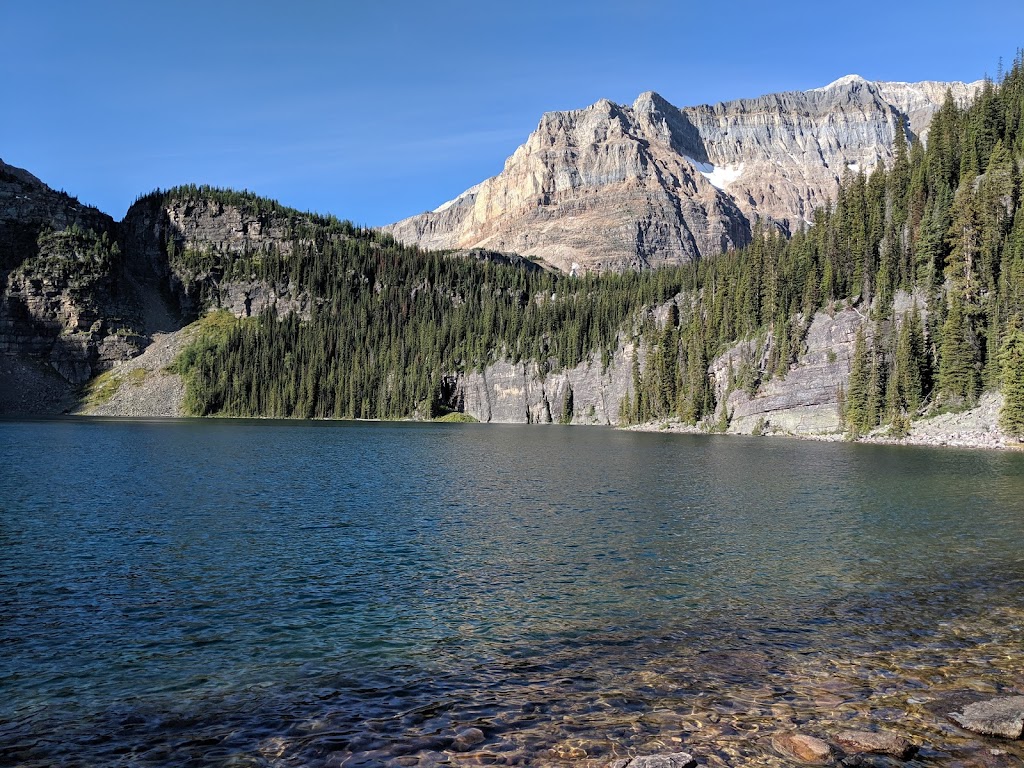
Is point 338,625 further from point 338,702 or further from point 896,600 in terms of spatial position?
point 896,600

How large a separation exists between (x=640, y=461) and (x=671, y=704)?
6107 cm

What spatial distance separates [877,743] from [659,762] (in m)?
4.35

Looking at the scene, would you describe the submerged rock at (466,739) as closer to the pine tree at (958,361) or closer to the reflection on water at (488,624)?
the reflection on water at (488,624)

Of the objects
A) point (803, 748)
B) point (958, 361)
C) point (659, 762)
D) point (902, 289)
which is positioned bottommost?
point (803, 748)

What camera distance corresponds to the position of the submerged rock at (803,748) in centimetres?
1170

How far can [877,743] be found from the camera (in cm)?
1212

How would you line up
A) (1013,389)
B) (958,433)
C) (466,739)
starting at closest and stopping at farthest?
1. (466,739)
2. (1013,389)
3. (958,433)

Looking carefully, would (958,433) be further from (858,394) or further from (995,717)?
(995,717)

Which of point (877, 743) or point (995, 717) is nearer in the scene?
point (877, 743)

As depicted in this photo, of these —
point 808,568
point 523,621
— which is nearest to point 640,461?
point 808,568

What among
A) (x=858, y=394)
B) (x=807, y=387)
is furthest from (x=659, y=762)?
(x=807, y=387)

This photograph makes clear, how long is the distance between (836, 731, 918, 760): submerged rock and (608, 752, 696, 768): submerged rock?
10.5ft

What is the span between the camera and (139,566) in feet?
85.0

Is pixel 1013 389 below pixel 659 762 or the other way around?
the other way around
